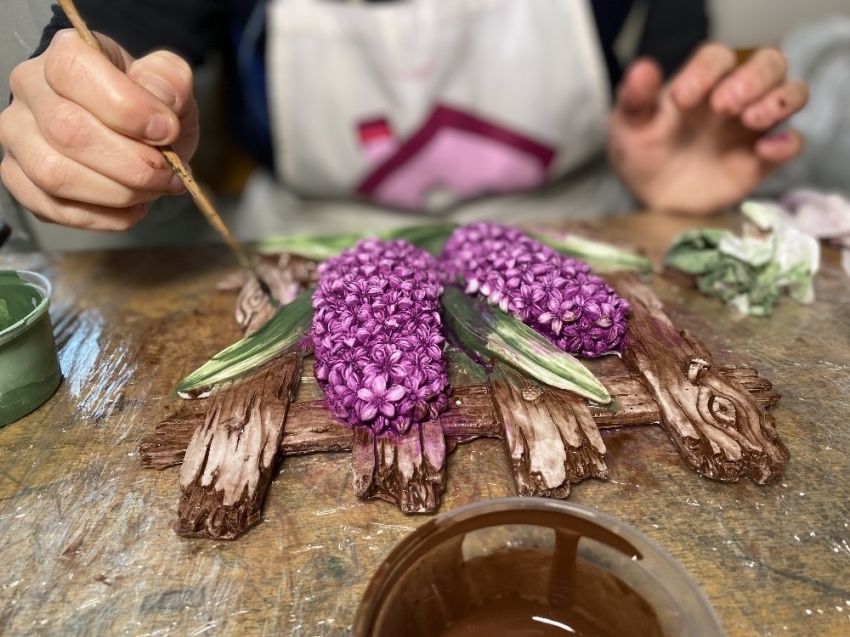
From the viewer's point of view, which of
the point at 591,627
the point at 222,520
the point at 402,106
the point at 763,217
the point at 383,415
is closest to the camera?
the point at 591,627

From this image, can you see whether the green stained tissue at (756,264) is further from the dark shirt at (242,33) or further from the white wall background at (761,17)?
the white wall background at (761,17)

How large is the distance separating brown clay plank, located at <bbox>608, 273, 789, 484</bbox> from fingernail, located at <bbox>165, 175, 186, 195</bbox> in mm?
813

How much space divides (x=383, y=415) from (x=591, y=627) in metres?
0.37

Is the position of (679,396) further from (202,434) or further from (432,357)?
(202,434)

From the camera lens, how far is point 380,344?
96 cm

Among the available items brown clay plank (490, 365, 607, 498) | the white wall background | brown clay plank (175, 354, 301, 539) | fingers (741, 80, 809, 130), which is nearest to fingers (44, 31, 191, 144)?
brown clay plank (175, 354, 301, 539)

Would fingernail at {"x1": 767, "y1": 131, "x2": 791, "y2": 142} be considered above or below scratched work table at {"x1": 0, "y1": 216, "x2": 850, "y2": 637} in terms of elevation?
above

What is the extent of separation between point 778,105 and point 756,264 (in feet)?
1.43

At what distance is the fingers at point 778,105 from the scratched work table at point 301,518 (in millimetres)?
564

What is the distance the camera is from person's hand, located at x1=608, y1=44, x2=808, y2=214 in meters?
1.47

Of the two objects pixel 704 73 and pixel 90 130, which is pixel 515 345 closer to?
pixel 90 130

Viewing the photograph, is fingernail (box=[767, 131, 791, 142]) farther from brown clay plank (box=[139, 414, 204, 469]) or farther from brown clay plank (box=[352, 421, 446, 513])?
brown clay plank (box=[139, 414, 204, 469])

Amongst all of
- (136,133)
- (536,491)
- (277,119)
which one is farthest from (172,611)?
(277,119)

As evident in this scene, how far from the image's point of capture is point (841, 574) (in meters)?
0.77
